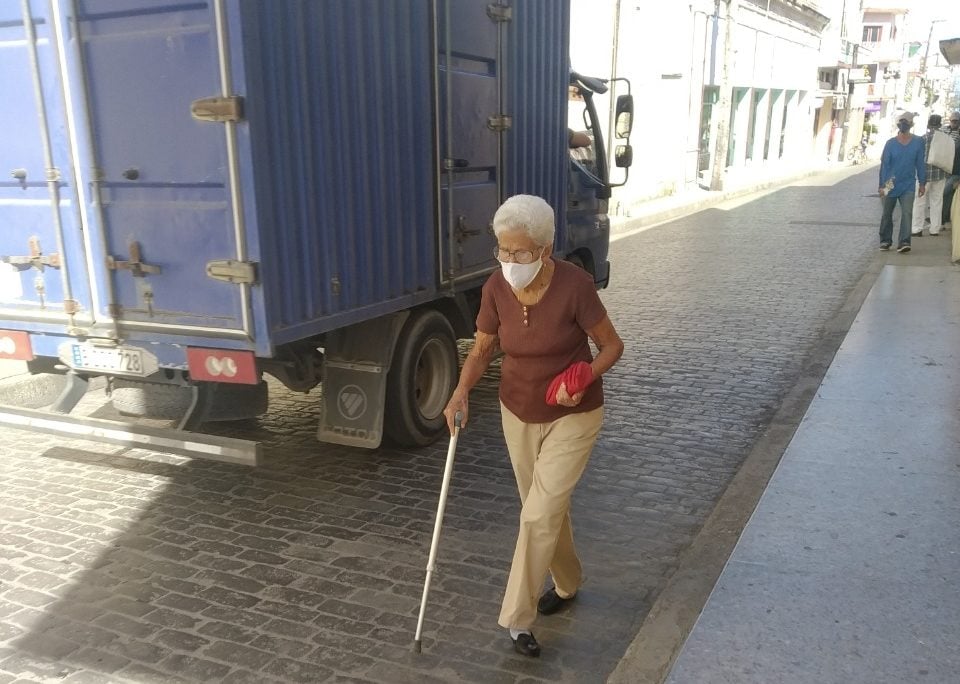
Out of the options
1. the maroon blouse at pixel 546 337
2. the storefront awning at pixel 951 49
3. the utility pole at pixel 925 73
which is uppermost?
the utility pole at pixel 925 73

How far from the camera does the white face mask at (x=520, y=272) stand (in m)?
3.05

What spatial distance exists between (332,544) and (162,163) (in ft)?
6.93

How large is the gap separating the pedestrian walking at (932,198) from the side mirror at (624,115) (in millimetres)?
8538

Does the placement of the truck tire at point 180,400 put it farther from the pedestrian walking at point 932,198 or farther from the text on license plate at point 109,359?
the pedestrian walking at point 932,198

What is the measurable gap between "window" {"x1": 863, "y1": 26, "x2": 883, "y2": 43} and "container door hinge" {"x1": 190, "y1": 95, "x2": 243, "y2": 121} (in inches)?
3244

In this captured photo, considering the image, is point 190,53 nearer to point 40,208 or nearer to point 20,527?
point 40,208

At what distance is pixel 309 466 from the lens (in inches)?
209

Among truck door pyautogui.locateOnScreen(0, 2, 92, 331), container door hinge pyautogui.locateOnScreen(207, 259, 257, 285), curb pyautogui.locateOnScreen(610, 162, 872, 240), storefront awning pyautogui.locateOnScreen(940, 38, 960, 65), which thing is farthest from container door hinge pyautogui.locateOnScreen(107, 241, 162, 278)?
curb pyautogui.locateOnScreen(610, 162, 872, 240)

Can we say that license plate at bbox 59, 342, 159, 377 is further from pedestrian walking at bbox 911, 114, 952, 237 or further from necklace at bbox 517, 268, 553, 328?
pedestrian walking at bbox 911, 114, 952, 237

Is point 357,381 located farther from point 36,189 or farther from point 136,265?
point 36,189

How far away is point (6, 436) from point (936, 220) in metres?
14.8

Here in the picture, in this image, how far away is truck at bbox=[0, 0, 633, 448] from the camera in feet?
13.0

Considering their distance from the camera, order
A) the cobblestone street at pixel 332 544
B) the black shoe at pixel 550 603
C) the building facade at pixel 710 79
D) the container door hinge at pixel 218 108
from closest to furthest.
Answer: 1. the cobblestone street at pixel 332 544
2. the black shoe at pixel 550 603
3. the container door hinge at pixel 218 108
4. the building facade at pixel 710 79

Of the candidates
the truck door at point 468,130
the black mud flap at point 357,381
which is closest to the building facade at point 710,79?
the truck door at point 468,130
